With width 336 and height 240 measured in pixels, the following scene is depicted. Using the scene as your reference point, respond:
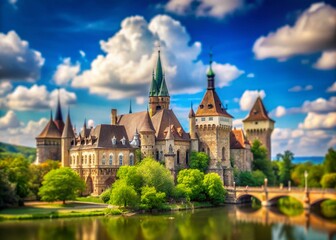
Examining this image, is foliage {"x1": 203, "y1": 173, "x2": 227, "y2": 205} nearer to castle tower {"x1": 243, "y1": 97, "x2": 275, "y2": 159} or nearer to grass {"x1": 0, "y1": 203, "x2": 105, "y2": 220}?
grass {"x1": 0, "y1": 203, "x2": 105, "y2": 220}

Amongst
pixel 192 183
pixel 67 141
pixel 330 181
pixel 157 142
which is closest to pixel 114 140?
pixel 157 142

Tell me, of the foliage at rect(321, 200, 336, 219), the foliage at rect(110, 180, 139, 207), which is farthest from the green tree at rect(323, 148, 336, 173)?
the foliage at rect(110, 180, 139, 207)

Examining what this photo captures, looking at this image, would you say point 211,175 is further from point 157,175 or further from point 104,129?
point 104,129

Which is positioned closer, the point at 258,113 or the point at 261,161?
the point at 261,161

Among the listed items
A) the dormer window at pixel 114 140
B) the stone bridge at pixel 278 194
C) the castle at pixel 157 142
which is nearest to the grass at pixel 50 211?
the castle at pixel 157 142

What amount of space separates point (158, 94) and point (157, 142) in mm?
16214

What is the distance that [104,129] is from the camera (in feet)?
285

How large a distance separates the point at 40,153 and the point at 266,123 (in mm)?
48382

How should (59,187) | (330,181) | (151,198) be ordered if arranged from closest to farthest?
(151,198), (59,187), (330,181)

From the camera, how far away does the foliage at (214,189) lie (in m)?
78.6

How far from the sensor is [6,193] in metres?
64.8

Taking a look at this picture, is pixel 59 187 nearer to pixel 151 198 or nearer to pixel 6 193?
pixel 6 193

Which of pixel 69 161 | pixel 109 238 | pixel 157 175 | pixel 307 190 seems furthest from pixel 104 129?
pixel 109 238

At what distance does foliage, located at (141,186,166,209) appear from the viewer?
69.2 metres
